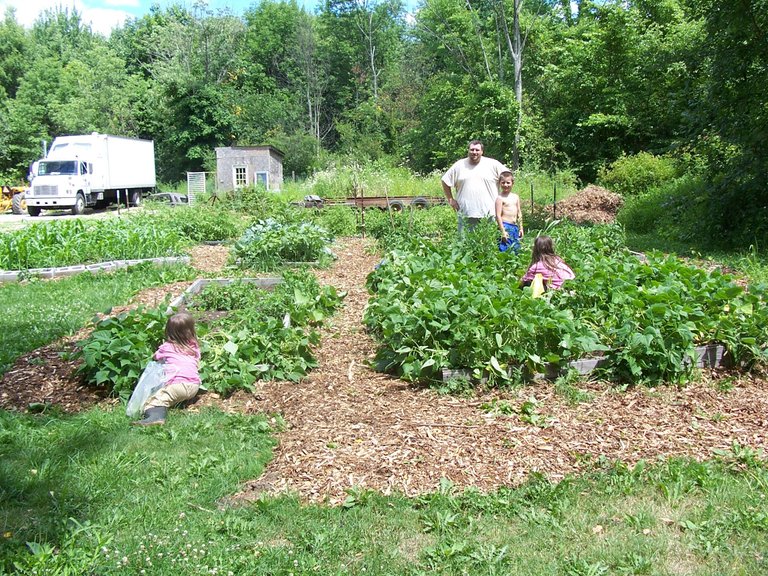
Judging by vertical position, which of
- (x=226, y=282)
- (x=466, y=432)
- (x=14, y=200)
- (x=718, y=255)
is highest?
(x=14, y=200)

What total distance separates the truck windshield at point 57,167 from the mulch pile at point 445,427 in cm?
2410

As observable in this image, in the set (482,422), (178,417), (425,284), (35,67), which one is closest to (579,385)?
(482,422)

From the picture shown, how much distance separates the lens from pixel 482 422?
4.44m

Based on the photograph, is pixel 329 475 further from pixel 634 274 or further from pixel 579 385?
pixel 634 274

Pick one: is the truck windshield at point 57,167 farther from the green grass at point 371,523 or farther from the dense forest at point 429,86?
the green grass at point 371,523

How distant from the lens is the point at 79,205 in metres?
26.8

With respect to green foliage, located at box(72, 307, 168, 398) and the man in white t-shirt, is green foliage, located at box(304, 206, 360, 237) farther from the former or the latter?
green foliage, located at box(72, 307, 168, 398)

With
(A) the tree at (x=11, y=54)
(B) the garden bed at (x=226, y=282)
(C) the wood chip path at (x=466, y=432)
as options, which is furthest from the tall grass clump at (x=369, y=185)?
(A) the tree at (x=11, y=54)

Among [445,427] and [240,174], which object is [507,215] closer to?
[445,427]

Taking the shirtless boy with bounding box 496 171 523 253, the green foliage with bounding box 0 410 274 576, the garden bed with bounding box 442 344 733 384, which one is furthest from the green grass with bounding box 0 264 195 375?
the shirtless boy with bounding box 496 171 523 253

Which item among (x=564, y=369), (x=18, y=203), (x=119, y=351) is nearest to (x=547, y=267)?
(x=564, y=369)

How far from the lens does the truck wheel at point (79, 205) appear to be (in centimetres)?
2659

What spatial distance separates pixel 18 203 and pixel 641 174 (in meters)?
25.1

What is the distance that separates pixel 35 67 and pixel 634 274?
48.4 metres
